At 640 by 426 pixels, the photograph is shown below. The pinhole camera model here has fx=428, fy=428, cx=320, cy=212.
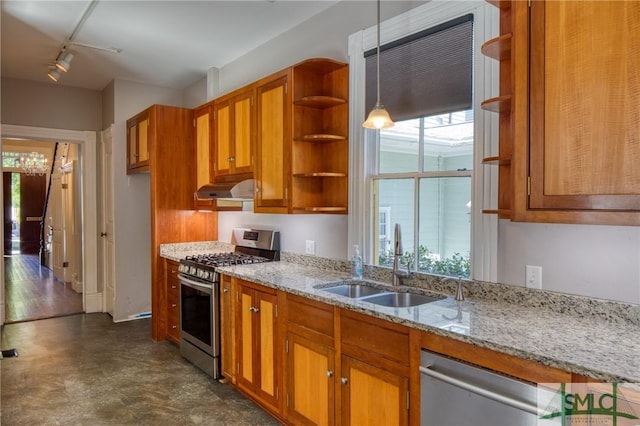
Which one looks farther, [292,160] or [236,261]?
[236,261]

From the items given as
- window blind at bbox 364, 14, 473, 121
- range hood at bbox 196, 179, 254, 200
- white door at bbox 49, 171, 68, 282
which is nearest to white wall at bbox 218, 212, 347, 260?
range hood at bbox 196, 179, 254, 200

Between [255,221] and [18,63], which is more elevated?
[18,63]

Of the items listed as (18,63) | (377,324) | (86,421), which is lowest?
(86,421)

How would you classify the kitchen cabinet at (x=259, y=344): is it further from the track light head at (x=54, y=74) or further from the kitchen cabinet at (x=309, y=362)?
the track light head at (x=54, y=74)

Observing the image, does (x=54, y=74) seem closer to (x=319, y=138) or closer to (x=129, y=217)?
(x=129, y=217)

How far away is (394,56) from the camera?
2.80 metres

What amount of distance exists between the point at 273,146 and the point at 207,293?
127 centimetres

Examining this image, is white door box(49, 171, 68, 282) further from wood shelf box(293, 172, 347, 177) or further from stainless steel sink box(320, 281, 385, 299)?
stainless steel sink box(320, 281, 385, 299)

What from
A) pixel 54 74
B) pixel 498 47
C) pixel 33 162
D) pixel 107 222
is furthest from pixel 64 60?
pixel 33 162

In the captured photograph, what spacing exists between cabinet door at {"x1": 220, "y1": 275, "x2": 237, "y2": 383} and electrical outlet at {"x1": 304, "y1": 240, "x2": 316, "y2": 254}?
0.67 metres

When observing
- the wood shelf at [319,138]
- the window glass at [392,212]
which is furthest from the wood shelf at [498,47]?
the wood shelf at [319,138]

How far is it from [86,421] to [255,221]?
6.75 ft

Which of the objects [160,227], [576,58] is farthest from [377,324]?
[160,227]

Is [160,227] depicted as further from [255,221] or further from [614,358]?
[614,358]
